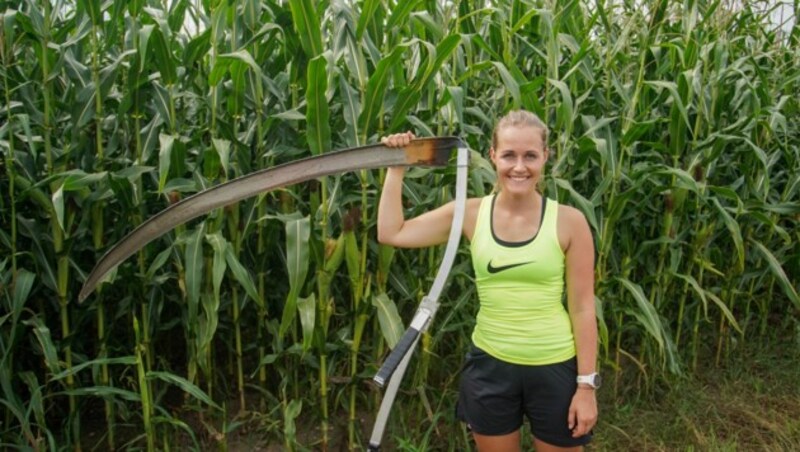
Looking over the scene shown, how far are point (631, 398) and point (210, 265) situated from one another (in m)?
2.38

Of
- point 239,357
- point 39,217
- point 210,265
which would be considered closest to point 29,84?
point 39,217

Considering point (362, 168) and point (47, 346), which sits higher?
point (362, 168)

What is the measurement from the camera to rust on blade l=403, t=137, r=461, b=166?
2.05m

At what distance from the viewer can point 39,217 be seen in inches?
118

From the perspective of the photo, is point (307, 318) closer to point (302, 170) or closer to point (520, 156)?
point (302, 170)

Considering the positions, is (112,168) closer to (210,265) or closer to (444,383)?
(210,265)

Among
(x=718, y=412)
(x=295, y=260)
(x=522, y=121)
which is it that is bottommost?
(x=718, y=412)

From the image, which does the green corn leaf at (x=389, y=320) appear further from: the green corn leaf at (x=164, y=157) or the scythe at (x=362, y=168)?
the green corn leaf at (x=164, y=157)

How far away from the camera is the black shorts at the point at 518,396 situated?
2.23 metres

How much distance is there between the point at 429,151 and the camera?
81.4 inches

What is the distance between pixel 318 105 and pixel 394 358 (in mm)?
1117

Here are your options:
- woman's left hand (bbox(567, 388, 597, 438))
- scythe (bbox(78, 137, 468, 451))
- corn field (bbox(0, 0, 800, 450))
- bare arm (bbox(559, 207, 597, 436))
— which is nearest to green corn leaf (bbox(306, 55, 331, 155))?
corn field (bbox(0, 0, 800, 450))

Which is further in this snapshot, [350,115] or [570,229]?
[350,115]

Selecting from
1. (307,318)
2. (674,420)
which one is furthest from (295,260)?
(674,420)
